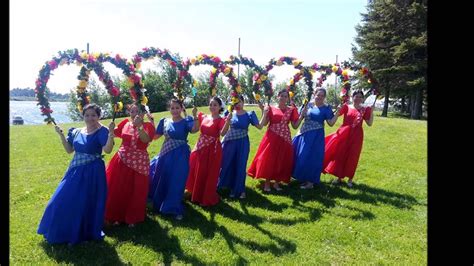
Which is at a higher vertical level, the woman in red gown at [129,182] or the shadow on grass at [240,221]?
the woman in red gown at [129,182]

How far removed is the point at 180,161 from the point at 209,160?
901 millimetres

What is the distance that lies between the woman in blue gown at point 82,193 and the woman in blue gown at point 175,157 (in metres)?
1.37

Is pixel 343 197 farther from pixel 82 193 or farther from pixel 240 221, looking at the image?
pixel 82 193

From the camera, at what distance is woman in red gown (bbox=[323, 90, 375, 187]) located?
982 cm

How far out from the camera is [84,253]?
5789 mm

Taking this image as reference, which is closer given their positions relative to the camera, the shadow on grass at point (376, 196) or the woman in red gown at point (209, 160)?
the woman in red gown at point (209, 160)

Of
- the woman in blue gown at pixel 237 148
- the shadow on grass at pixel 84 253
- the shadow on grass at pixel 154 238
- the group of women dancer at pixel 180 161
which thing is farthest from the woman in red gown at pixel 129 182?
the woman in blue gown at pixel 237 148

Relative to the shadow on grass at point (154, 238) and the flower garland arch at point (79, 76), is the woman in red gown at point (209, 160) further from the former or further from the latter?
the flower garland arch at point (79, 76)

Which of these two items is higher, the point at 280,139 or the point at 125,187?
the point at 280,139

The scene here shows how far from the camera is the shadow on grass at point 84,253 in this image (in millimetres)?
5590
